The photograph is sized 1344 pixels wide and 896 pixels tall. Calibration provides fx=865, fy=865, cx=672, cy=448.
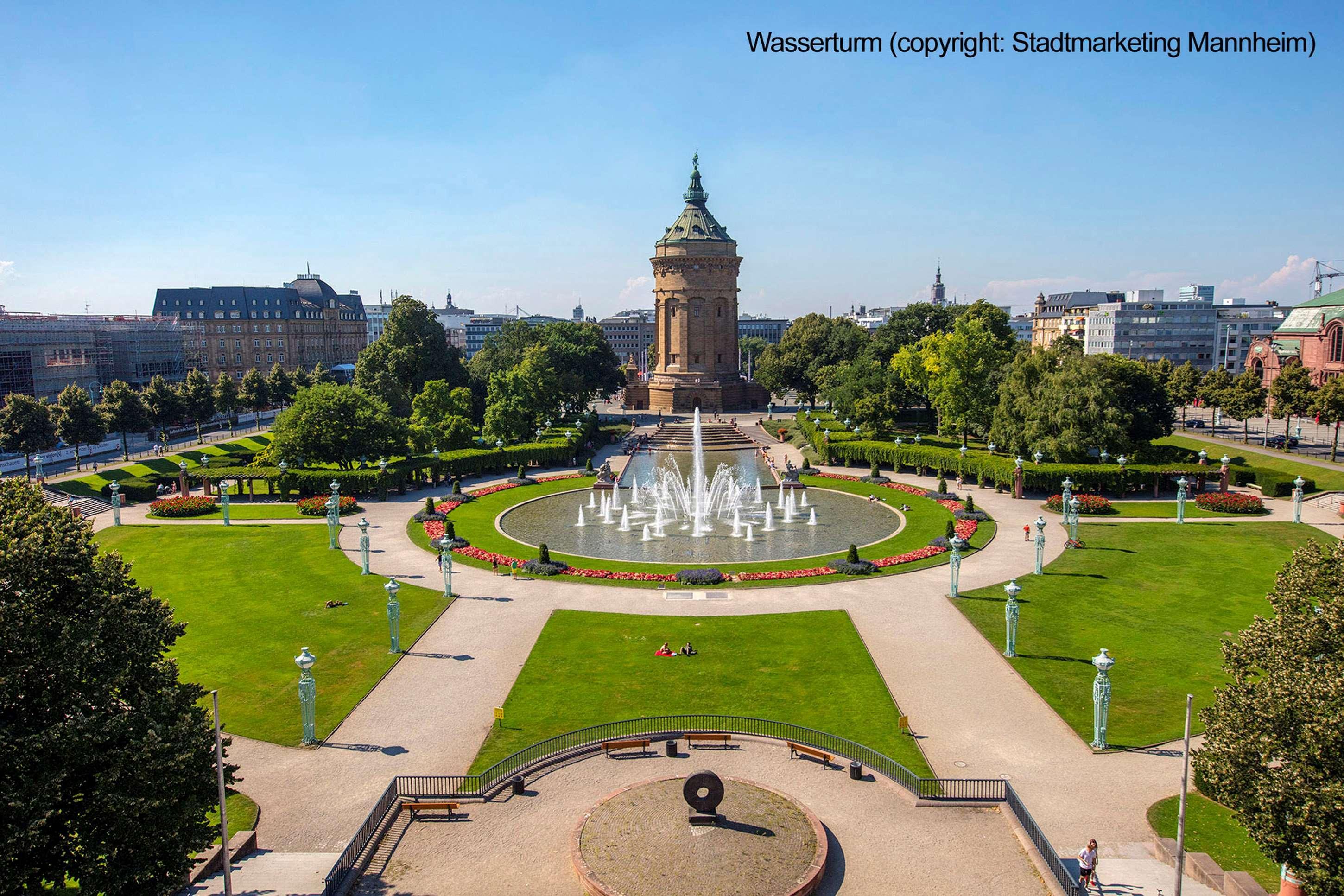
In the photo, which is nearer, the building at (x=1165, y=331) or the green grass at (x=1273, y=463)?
the green grass at (x=1273, y=463)

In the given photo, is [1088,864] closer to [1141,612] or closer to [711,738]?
[711,738]

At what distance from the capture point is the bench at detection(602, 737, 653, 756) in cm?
2470

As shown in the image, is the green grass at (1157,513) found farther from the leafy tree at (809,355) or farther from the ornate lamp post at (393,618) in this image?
the leafy tree at (809,355)

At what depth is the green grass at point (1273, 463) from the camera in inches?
2446

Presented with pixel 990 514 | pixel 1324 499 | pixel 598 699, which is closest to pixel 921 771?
pixel 598 699

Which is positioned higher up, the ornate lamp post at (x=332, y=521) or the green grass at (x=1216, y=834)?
the ornate lamp post at (x=332, y=521)

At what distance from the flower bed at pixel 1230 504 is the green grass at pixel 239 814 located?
55097mm

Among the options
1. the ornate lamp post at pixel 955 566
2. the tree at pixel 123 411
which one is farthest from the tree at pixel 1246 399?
the tree at pixel 123 411

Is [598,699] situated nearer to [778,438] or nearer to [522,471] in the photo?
[522,471]

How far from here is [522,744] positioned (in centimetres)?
2533

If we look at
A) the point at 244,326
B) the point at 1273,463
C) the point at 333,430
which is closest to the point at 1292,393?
the point at 1273,463

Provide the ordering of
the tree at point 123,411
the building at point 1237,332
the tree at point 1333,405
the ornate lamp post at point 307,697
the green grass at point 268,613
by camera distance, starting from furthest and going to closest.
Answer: the building at point 1237,332, the tree at point 123,411, the tree at point 1333,405, the green grass at point 268,613, the ornate lamp post at point 307,697

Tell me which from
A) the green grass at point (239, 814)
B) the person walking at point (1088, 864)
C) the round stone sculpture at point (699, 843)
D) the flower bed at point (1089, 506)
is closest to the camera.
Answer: the round stone sculpture at point (699, 843)

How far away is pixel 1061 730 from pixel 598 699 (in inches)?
568
